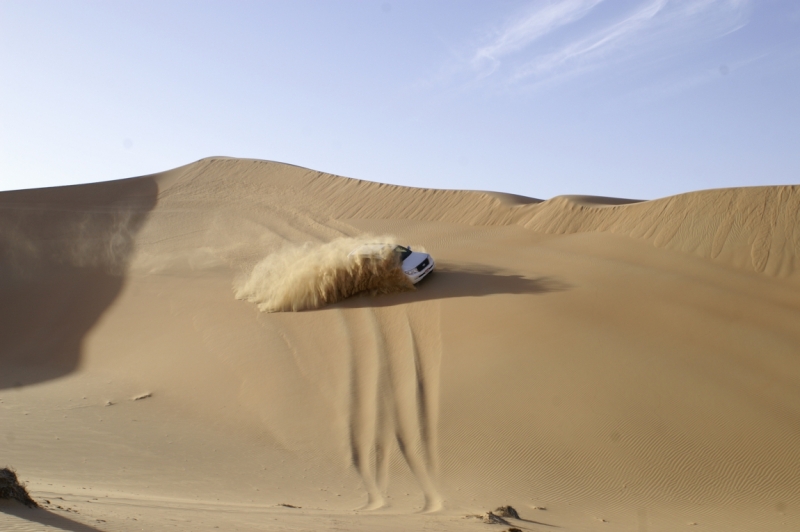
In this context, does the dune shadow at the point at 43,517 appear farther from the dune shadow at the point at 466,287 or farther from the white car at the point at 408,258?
the white car at the point at 408,258

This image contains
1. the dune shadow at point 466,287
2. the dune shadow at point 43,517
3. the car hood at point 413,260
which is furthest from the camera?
the car hood at point 413,260

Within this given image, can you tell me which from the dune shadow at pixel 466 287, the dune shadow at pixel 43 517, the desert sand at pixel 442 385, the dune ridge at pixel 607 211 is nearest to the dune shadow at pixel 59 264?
the desert sand at pixel 442 385

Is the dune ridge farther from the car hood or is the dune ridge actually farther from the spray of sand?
the spray of sand

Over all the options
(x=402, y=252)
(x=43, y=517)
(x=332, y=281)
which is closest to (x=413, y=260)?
(x=402, y=252)

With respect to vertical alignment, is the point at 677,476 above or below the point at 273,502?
above

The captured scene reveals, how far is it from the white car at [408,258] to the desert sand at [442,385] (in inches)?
16.6

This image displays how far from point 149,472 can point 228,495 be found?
140 cm

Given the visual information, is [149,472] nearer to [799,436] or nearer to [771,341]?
[799,436]

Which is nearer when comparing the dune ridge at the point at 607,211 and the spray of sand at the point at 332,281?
the spray of sand at the point at 332,281

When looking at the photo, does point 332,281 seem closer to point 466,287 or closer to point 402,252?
point 402,252

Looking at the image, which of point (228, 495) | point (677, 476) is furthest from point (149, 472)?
point (677, 476)

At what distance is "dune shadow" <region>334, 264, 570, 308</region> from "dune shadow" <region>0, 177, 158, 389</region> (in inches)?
259

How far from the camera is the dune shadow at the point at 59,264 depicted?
14.0 metres

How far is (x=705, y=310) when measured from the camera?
12383mm
